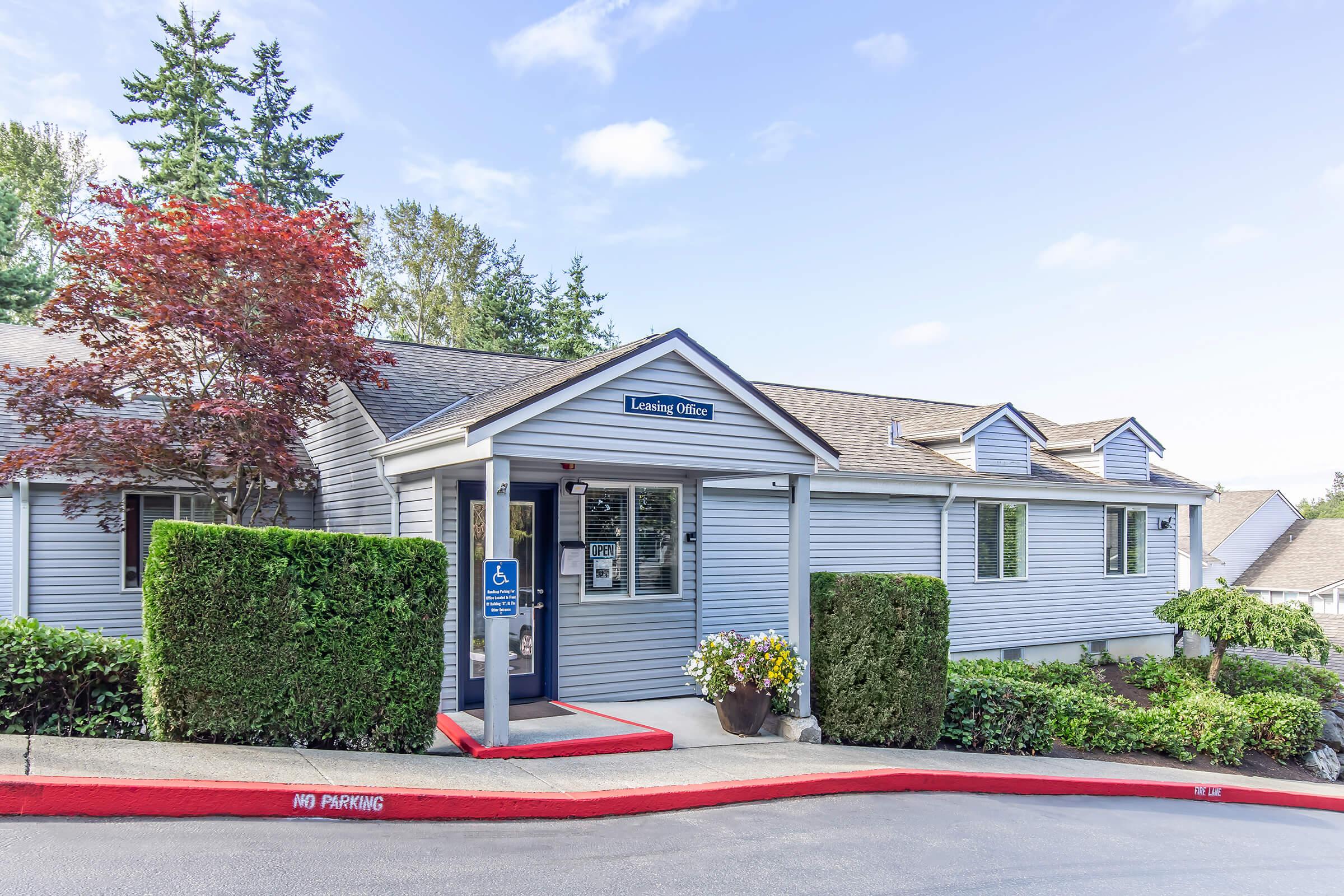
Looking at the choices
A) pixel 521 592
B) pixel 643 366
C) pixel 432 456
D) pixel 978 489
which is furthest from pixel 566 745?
pixel 978 489

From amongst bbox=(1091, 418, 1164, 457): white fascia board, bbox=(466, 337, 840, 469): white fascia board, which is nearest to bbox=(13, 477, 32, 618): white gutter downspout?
bbox=(466, 337, 840, 469): white fascia board

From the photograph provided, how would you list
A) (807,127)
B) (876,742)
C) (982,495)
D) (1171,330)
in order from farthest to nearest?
(1171,330) → (807,127) → (982,495) → (876,742)

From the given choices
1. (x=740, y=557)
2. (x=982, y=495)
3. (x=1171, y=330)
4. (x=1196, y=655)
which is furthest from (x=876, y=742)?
(x=1171, y=330)

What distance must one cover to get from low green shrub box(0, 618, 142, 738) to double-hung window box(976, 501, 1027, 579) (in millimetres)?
12592

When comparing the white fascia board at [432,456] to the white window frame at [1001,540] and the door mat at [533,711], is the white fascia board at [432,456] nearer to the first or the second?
the door mat at [533,711]

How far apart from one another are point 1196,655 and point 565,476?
14.7 m

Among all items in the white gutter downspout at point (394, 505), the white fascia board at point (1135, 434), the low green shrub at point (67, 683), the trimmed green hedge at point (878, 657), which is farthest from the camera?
the white fascia board at point (1135, 434)

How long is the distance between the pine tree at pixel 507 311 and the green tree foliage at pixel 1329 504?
76882 millimetres

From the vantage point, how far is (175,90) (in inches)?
1181

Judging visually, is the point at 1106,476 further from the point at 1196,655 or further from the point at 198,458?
the point at 198,458

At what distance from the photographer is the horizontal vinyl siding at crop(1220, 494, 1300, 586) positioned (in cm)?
3422

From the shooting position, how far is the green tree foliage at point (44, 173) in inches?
1174

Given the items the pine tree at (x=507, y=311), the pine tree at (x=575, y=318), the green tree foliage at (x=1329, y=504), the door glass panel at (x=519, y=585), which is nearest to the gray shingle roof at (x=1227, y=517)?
Result: the pine tree at (x=575, y=318)

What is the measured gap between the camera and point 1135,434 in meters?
17.5
